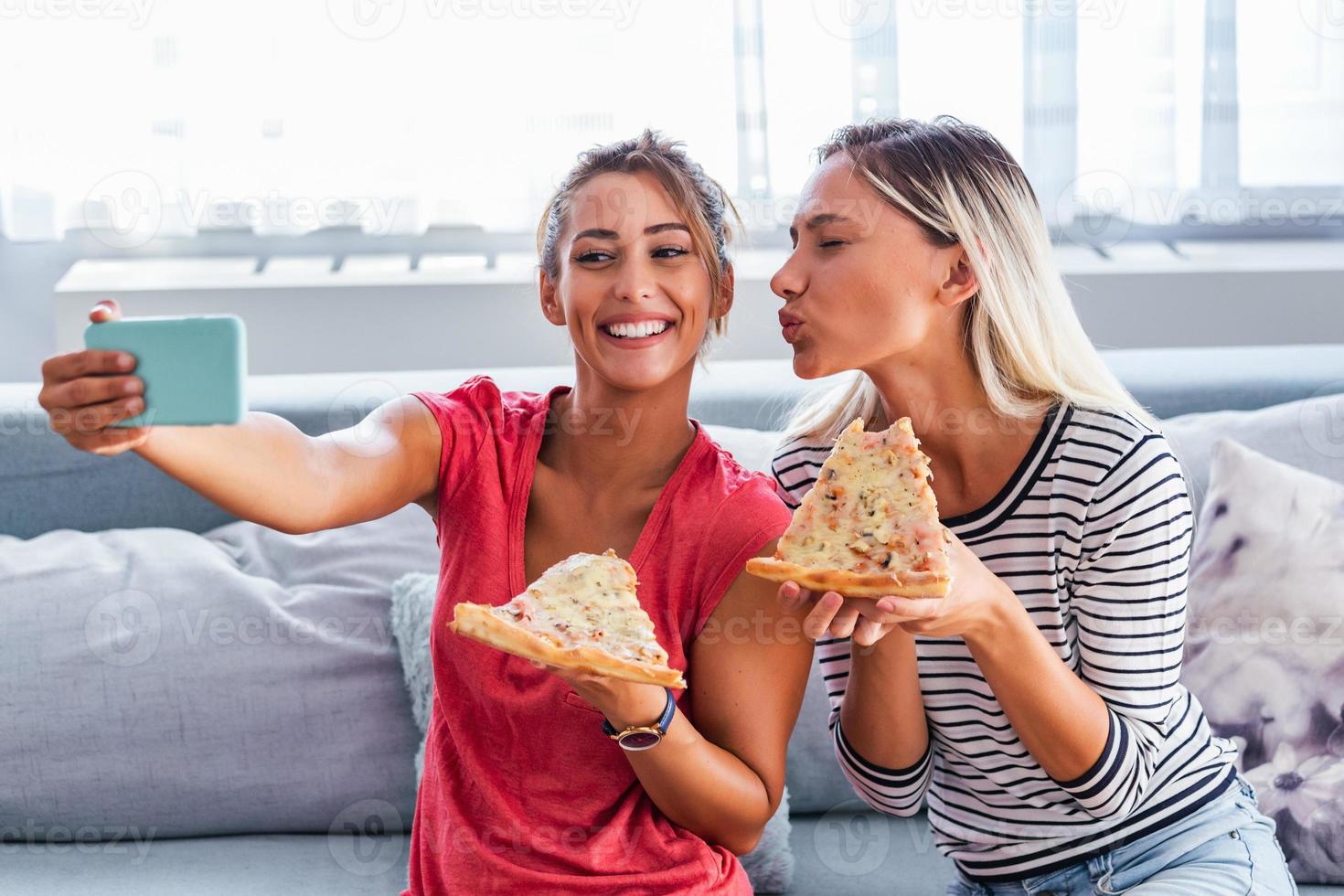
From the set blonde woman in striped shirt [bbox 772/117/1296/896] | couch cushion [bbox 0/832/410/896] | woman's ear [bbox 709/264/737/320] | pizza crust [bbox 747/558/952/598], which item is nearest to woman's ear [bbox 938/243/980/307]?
blonde woman in striped shirt [bbox 772/117/1296/896]

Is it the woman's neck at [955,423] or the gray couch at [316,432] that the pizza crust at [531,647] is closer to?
the woman's neck at [955,423]

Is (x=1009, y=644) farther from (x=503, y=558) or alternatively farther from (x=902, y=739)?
(x=503, y=558)

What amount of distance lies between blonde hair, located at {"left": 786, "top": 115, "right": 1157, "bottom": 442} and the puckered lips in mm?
318

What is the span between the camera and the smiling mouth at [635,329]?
149 centimetres

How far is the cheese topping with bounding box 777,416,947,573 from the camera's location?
50.1 inches

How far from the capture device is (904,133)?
1.61m

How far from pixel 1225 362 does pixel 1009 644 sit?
4.65 feet

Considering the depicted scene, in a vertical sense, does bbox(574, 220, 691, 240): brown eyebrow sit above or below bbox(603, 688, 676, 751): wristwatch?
above

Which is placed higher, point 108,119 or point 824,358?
point 108,119

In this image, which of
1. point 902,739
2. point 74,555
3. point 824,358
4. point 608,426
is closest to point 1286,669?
point 902,739

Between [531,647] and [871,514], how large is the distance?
399mm

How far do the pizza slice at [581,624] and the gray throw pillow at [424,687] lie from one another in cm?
69

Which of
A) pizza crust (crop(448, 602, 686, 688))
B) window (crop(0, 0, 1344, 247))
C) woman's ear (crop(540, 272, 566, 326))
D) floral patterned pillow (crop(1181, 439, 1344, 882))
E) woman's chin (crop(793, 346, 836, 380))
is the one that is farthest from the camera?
window (crop(0, 0, 1344, 247))

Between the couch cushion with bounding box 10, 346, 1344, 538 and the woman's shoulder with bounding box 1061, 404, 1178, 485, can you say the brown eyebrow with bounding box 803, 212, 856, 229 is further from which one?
the couch cushion with bounding box 10, 346, 1344, 538
